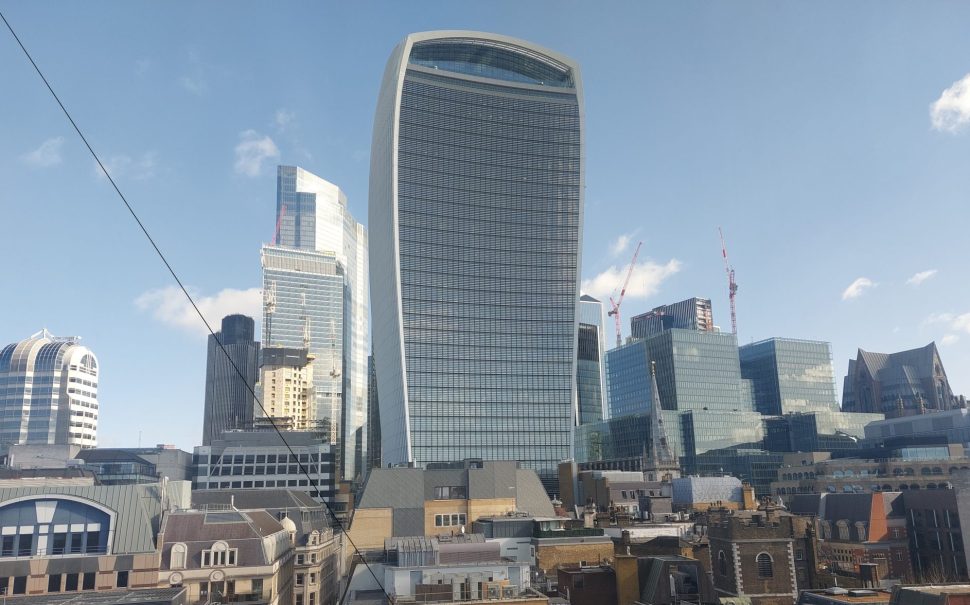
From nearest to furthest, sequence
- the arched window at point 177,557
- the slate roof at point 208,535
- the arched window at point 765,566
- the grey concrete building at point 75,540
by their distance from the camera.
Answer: the arched window at point 765,566
the grey concrete building at point 75,540
the arched window at point 177,557
the slate roof at point 208,535

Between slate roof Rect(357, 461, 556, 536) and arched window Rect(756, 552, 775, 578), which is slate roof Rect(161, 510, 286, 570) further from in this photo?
arched window Rect(756, 552, 775, 578)

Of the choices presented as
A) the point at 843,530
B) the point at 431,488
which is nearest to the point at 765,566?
the point at 843,530

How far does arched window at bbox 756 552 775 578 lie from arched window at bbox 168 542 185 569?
57.2m

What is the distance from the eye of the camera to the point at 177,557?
77938 millimetres

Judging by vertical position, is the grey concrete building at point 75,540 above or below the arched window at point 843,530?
above

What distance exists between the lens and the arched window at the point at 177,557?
77625 mm

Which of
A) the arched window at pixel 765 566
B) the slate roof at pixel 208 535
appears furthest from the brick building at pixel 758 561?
the slate roof at pixel 208 535

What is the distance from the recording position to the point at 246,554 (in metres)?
79.7

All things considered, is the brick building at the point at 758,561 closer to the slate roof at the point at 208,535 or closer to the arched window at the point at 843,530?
the slate roof at the point at 208,535

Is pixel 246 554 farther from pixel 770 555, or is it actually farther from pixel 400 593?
pixel 770 555

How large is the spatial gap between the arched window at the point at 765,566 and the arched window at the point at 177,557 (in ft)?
188

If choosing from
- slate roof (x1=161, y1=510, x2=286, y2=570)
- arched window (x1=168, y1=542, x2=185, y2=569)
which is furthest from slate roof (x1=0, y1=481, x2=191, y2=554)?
arched window (x1=168, y1=542, x2=185, y2=569)

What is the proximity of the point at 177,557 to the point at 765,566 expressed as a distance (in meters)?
58.5

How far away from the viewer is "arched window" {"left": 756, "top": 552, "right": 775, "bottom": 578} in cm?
7169
